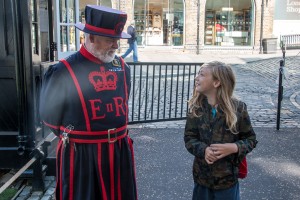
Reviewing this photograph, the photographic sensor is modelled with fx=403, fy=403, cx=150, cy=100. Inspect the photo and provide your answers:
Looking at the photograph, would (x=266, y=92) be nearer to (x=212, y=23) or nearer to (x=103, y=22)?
(x=103, y=22)

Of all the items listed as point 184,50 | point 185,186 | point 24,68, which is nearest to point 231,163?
point 185,186

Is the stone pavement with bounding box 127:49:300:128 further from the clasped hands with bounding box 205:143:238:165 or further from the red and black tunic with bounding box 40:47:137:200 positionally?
the red and black tunic with bounding box 40:47:137:200

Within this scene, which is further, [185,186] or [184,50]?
[184,50]

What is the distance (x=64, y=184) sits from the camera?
2713 millimetres

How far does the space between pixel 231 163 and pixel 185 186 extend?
1661mm

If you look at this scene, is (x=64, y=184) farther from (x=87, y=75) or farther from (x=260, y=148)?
(x=260, y=148)

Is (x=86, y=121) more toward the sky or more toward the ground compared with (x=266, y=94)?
more toward the sky

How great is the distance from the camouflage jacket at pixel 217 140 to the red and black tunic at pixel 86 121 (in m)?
0.57

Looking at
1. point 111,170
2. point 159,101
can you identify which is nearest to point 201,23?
→ point 159,101

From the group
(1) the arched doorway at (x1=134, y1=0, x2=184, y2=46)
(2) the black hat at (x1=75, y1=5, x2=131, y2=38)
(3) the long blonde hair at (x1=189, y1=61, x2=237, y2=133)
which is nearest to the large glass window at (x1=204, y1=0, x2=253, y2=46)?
(1) the arched doorway at (x1=134, y1=0, x2=184, y2=46)

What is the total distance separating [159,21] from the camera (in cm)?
2492

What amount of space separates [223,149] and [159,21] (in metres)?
22.7

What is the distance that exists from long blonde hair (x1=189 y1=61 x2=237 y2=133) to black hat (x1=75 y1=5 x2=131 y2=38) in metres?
0.77

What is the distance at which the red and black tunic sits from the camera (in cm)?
263
